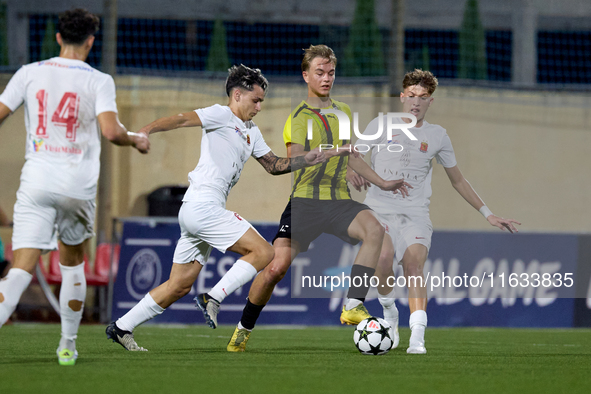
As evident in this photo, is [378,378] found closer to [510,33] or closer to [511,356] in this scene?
[511,356]

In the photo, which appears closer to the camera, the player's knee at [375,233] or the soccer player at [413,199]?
the player's knee at [375,233]

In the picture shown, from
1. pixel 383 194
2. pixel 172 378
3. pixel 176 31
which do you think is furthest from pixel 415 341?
pixel 176 31

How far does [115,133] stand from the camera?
4887 mm

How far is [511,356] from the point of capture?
22.1 ft

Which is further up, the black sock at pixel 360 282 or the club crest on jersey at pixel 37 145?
the club crest on jersey at pixel 37 145

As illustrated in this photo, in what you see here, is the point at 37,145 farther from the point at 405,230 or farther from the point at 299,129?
the point at 405,230

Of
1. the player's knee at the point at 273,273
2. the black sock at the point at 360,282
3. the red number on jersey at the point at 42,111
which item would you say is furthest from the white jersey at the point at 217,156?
the red number on jersey at the point at 42,111

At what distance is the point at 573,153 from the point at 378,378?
11.3 m

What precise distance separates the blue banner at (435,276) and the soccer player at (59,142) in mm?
5644

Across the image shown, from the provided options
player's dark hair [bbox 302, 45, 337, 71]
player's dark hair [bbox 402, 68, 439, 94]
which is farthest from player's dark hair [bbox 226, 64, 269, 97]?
player's dark hair [bbox 402, 68, 439, 94]

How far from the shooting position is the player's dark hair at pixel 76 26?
496cm

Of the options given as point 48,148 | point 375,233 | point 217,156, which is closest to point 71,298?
point 48,148

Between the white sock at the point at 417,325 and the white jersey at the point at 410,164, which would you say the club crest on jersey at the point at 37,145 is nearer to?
the white jersey at the point at 410,164

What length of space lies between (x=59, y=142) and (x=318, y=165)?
2.44m
